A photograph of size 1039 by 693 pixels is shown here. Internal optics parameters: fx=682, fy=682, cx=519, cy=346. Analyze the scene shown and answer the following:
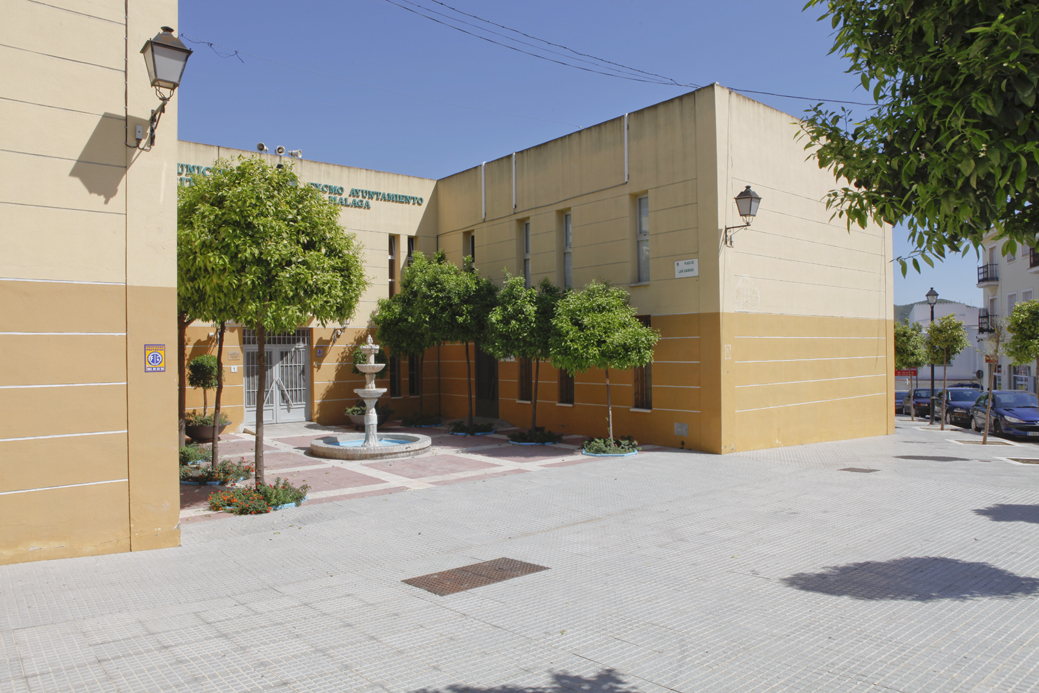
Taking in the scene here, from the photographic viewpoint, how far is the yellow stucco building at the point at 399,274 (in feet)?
23.1

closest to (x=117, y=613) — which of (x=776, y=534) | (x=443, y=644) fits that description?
(x=443, y=644)

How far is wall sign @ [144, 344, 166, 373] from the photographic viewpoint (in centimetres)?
757

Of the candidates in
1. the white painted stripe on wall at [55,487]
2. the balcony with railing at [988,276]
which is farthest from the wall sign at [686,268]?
the balcony with railing at [988,276]

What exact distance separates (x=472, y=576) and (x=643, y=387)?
34.4ft

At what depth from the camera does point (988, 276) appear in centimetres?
3762

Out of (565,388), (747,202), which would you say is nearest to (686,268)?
(747,202)

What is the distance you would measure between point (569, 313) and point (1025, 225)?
10810mm

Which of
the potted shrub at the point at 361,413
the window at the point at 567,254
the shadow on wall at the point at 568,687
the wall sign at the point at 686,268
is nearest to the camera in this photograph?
the shadow on wall at the point at 568,687

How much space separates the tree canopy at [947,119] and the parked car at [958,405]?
2509 cm

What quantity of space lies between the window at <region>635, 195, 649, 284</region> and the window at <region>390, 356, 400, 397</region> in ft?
29.3

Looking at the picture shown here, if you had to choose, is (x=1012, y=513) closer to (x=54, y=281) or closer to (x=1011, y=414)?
(x=54, y=281)

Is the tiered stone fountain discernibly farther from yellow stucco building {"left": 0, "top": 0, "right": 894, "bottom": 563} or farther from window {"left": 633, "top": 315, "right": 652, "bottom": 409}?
window {"left": 633, "top": 315, "right": 652, "bottom": 409}

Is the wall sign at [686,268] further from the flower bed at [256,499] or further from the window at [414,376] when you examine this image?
the window at [414,376]

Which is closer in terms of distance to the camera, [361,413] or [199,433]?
[199,433]
